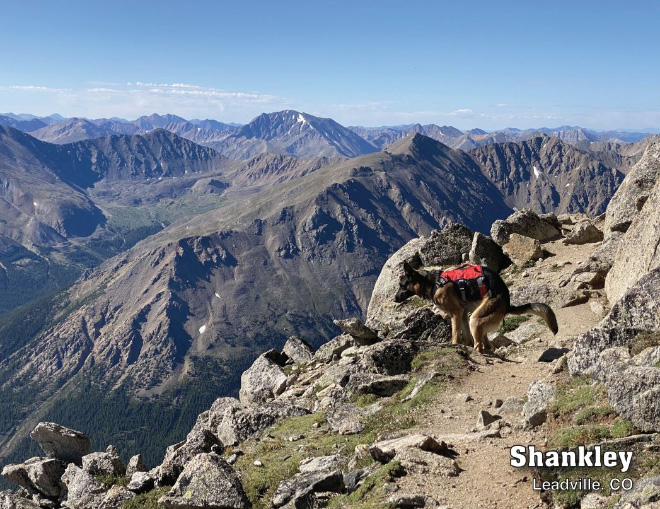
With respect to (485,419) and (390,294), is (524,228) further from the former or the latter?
(485,419)

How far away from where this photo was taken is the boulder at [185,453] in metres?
19.6

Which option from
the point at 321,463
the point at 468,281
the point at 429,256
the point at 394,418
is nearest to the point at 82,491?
the point at 321,463

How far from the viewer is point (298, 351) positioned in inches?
1475

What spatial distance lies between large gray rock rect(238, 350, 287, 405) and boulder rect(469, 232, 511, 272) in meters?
17.3

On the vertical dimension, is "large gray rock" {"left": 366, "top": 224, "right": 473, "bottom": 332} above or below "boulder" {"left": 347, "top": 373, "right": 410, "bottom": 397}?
above

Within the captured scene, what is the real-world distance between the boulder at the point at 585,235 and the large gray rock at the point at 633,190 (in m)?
3.90

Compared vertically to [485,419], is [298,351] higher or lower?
lower

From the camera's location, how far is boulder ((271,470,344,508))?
1418cm

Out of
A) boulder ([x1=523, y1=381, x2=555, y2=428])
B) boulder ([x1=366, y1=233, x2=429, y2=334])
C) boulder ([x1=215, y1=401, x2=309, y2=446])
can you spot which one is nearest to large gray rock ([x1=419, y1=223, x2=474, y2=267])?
boulder ([x1=366, y1=233, x2=429, y2=334])

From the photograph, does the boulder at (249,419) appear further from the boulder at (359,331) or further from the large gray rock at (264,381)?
the boulder at (359,331)

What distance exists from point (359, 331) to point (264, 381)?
810 centimetres

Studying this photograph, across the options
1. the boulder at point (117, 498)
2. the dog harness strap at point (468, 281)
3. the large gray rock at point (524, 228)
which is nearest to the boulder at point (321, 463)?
the boulder at point (117, 498)

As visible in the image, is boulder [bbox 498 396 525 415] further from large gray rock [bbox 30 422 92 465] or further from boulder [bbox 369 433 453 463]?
large gray rock [bbox 30 422 92 465]

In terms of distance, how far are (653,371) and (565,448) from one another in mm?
3074
